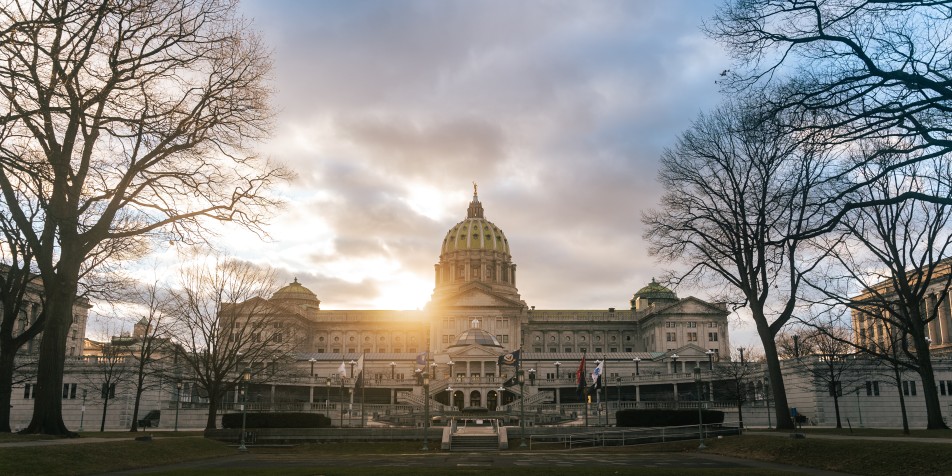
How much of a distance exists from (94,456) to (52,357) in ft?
16.2

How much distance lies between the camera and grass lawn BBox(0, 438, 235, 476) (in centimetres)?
1873

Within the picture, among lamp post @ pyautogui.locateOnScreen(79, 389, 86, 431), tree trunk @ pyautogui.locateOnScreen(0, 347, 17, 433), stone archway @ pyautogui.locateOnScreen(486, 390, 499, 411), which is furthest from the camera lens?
stone archway @ pyautogui.locateOnScreen(486, 390, 499, 411)

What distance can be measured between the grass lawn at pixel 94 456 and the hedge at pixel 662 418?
2967 cm

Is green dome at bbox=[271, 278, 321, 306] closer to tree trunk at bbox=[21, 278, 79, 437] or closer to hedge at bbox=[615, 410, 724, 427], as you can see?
hedge at bbox=[615, 410, 724, 427]

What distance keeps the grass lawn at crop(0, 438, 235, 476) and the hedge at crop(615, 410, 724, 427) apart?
97.3 ft

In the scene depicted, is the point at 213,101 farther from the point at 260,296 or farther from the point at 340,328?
the point at 340,328

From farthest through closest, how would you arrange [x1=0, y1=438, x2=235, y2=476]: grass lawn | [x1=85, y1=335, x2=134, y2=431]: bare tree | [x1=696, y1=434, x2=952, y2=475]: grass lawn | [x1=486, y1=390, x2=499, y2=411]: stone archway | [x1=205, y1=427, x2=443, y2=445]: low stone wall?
1. [x1=486, y1=390, x2=499, y2=411]: stone archway
2. [x1=85, y1=335, x2=134, y2=431]: bare tree
3. [x1=205, y1=427, x2=443, y2=445]: low stone wall
4. [x1=696, y1=434, x2=952, y2=475]: grass lawn
5. [x1=0, y1=438, x2=235, y2=476]: grass lawn

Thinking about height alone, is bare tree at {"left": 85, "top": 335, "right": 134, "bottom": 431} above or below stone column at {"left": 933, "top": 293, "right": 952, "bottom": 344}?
below

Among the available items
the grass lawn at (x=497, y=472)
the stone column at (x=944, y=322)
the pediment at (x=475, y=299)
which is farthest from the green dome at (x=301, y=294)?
the grass lawn at (x=497, y=472)

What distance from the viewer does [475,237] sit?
6358 inches

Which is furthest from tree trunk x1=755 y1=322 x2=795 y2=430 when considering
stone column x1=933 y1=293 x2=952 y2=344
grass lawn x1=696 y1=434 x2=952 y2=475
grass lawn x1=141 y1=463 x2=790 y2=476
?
stone column x1=933 y1=293 x2=952 y2=344

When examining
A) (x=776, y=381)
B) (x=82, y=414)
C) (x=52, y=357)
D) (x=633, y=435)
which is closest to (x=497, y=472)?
(x=52, y=357)

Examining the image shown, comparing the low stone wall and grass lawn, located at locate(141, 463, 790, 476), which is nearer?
grass lawn, located at locate(141, 463, 790, 476)

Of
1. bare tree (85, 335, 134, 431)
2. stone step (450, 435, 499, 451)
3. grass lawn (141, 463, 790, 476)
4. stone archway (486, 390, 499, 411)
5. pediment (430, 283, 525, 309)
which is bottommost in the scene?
stone step (450, 435, 499, 451)
